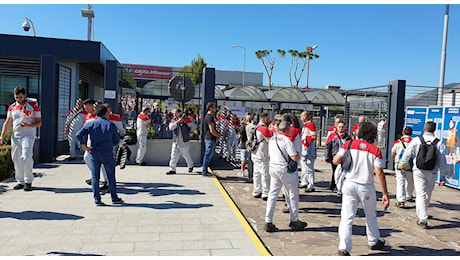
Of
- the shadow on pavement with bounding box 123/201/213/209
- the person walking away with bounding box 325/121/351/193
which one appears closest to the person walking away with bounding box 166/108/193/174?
the shadow on pavement with bounding box 123/201/213/209

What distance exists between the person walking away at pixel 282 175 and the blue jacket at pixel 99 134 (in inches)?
112

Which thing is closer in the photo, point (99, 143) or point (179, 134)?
point (99, 143)

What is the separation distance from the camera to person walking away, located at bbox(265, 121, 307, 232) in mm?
5047

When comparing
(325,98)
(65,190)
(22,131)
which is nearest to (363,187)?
(65,190)

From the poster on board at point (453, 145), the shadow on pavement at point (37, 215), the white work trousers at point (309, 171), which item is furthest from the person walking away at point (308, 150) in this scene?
the shadow on pavement at point (37, 215)

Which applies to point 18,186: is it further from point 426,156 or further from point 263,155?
point 426,156

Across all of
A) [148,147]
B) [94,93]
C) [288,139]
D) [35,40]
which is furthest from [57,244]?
[94,93]

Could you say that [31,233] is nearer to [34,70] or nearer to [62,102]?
[62,102]

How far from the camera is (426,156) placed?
229 inches

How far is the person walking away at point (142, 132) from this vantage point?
10.1m

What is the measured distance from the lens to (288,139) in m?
5.10

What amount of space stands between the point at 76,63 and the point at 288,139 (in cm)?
1243

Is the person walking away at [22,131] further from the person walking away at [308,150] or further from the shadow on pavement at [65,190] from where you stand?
the person walking away at [308,150]

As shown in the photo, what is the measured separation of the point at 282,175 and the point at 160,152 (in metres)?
6.43
